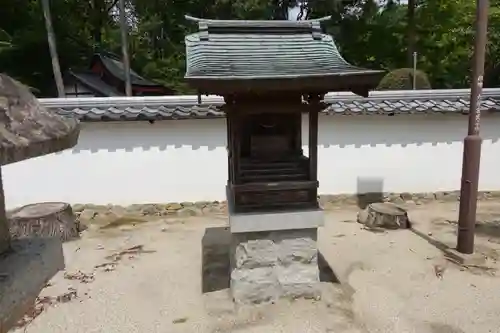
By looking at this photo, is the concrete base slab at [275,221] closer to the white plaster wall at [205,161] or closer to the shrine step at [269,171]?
the shrine step at [269,171]

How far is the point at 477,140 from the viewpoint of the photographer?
6.07 meters

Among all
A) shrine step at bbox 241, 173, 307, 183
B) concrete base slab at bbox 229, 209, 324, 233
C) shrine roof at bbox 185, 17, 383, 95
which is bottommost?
concrete base slab at bbox 229, 209, 324, 233

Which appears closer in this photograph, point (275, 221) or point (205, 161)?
point (275, 221)

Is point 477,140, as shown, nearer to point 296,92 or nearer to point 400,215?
point 400,215

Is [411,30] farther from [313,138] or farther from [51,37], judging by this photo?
[313,138]

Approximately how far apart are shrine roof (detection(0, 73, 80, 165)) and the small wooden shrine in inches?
111

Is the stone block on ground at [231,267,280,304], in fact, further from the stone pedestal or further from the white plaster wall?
the white plaster wall

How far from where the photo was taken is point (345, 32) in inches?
727

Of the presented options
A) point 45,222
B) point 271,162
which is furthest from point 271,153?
point 45,222

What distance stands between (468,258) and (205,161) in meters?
5.44

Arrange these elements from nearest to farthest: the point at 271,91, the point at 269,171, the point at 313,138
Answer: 1. the point at 271,91
2. the point at 313,138
3. the point at 269,171

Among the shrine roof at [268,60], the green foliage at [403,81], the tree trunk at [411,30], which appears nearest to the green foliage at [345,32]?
the tree trunk at [411,30]

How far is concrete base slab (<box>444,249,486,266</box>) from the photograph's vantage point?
19.9 feet

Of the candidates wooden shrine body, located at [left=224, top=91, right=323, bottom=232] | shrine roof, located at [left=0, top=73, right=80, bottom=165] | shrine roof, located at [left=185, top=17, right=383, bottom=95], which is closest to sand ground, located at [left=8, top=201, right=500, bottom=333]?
wooden shrine body, located at [left=224, top=91, right=323, bottom=232]
